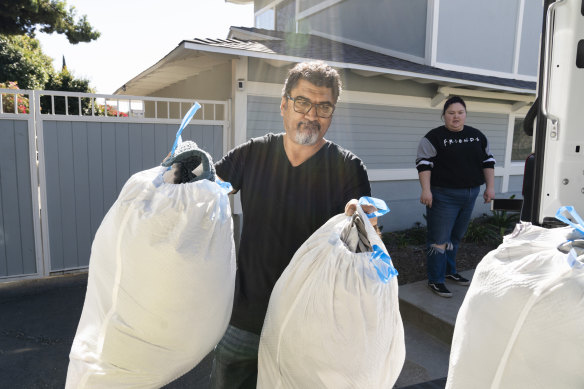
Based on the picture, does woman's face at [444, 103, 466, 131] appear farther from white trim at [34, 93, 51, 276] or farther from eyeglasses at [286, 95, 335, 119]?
white trim at [34, 93, 51, 276]

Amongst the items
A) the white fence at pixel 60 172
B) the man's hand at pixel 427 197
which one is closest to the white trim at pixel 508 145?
the man's hand at pixel 427 197

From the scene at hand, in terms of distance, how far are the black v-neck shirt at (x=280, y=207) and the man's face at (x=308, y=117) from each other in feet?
0.35

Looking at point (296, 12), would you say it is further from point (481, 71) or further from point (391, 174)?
point (391, 174)

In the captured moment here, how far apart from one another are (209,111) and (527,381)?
627 centimetres

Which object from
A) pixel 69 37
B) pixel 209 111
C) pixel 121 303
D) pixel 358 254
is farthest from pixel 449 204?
pixel 69 37

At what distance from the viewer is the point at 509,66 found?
7875mm

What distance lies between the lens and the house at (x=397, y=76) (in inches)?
225

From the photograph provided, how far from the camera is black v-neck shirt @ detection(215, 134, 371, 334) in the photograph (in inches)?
66.9

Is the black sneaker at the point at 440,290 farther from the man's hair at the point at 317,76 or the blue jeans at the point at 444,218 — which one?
the man's hair at the point at 317,76

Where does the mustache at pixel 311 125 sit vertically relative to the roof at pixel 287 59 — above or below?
below

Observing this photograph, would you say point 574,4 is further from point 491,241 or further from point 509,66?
point 509,66

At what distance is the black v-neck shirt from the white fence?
3.66 m

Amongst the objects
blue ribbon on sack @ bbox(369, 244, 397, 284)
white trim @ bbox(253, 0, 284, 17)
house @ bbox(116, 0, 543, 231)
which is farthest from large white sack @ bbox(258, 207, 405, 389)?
white trim @ bbox(253, 0, 284, 17)

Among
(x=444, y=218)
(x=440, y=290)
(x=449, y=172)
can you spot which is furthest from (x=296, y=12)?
(x=440, y=290)
